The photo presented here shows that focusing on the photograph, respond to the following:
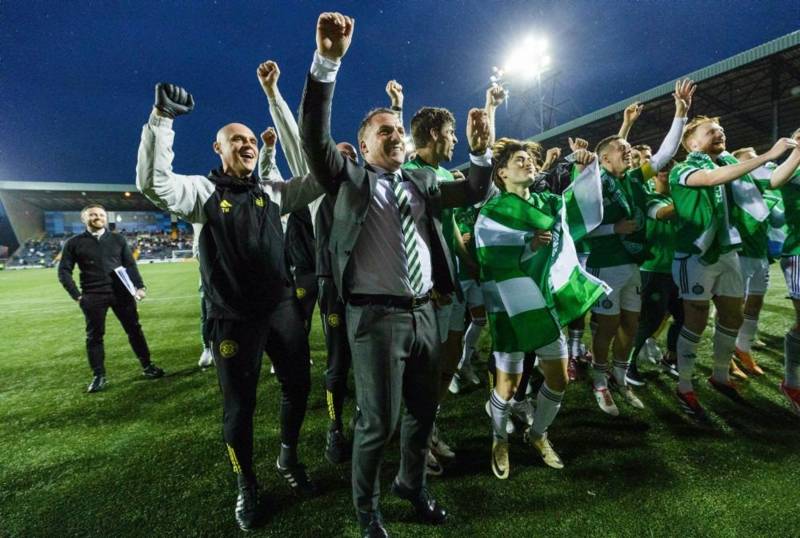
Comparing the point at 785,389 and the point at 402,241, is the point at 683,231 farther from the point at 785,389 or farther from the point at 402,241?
the point at 402,241

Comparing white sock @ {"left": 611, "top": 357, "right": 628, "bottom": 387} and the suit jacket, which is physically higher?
the suit jacket

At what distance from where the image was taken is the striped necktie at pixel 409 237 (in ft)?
6.42

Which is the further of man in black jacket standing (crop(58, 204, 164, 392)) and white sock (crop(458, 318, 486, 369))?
man in black jacket standing (crop(58, 204, 164, 392))

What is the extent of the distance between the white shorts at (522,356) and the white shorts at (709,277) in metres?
1.68

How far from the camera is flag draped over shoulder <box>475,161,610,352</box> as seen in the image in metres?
2.47

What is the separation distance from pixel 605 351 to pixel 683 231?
3.95 feet

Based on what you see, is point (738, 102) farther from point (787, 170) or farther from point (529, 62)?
point (787, 170)

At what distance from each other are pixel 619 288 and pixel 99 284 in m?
5.72

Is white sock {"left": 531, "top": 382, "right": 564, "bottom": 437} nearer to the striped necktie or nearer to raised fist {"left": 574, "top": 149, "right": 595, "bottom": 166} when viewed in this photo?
the striped necktie

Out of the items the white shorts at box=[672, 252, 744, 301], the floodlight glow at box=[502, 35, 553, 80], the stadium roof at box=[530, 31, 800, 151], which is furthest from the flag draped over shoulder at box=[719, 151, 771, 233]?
the floodlight glow at box=[502, 35, 553, 80]

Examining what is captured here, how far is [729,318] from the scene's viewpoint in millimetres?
3352

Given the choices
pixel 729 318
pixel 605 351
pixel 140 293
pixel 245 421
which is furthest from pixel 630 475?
pixel 140 293

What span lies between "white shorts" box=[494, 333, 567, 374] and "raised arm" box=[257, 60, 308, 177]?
1.84 meters

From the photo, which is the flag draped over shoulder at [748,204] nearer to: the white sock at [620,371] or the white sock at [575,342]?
the white sock at [620,371]
